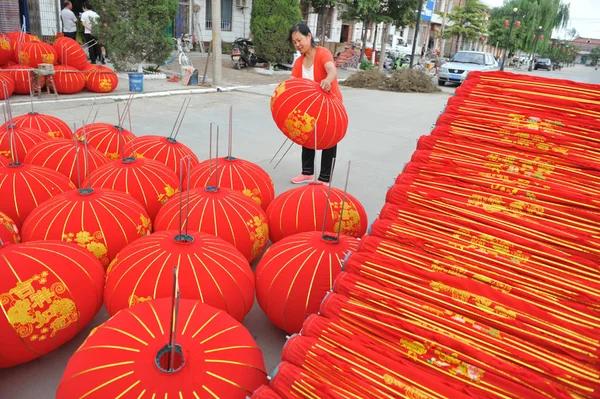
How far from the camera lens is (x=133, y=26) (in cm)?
1121

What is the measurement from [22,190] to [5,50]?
701 cm

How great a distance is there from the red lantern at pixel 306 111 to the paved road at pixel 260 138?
99 cm

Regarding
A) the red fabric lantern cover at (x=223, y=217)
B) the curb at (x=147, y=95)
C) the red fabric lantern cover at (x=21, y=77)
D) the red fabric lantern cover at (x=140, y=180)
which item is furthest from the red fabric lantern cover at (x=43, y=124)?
the red fabric lantern cover at (x=21, y=77)

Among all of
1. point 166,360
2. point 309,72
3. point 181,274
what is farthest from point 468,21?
point 166,360

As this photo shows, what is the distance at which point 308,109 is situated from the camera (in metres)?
3.99

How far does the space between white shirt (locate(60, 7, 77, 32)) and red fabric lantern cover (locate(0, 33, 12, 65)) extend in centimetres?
322

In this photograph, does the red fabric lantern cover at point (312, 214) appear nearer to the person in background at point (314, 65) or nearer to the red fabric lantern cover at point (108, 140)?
the person in background at point (314, 65)

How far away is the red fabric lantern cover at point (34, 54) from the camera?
8.56 m

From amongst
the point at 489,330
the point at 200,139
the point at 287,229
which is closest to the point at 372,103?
→ the point at 200,139

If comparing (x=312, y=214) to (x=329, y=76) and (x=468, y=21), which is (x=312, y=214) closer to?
(x=329, y=76)

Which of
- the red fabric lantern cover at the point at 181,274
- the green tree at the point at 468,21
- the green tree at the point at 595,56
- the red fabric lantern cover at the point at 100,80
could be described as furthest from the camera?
the green tree at the point at 595,56

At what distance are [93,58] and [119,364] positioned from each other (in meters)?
13.3

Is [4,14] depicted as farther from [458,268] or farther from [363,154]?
[458,268]

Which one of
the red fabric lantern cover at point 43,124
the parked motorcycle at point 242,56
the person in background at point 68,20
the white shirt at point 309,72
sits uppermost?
the person in background at point 68,20
